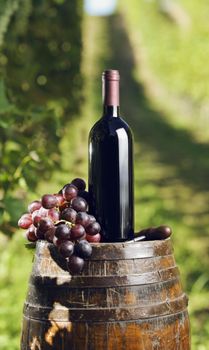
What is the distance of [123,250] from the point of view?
317 centimetres

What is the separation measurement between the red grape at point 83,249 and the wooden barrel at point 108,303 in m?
0.06

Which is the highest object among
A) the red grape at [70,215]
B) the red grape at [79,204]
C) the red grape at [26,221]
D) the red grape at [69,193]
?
the red grape at [69,193]

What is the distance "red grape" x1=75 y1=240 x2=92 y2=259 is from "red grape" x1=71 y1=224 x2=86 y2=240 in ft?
0.08

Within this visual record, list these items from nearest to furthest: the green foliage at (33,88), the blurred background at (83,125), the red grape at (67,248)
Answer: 1. the red grape at (67,248)
2. the green foliage at (33,88)
3. the blurred background at (83,125)

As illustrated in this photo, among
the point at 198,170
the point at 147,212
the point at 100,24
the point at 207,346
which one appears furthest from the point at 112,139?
the point at 100,24

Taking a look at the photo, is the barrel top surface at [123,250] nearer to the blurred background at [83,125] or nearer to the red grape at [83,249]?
the red grape at [83,249]

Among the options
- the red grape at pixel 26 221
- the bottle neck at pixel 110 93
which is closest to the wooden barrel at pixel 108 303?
the red grape at pixel 26 221

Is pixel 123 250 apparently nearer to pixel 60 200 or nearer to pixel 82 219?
pixel 82 219

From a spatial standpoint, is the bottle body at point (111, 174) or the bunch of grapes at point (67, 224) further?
the bottle body at point (111, 174)

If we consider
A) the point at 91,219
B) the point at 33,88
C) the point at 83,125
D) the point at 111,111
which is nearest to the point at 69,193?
the point at 91,219

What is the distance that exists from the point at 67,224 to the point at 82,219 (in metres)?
0.08

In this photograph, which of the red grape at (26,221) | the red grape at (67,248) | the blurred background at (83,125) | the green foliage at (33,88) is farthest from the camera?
the blurred background at (83,125)

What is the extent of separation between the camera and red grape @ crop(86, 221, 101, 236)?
10.3 ft

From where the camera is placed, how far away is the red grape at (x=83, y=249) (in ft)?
10.1
